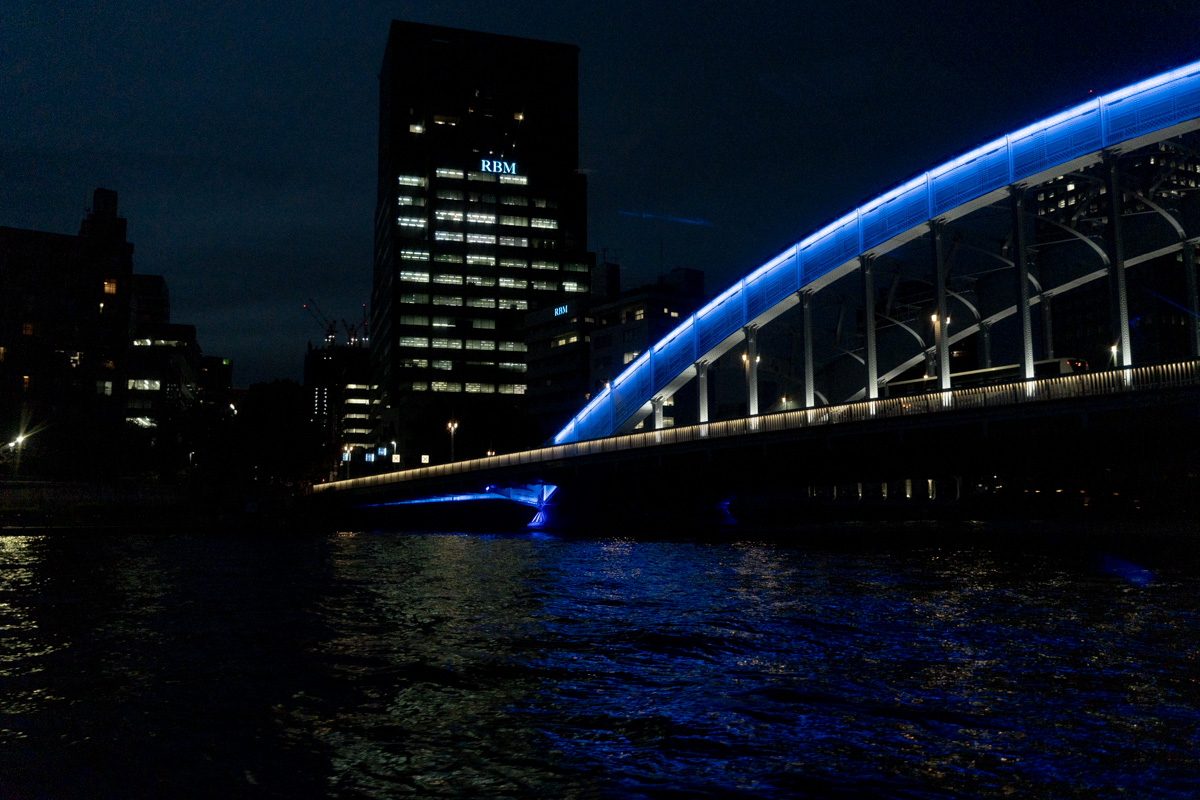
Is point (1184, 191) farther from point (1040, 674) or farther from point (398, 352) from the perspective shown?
point (398, 352)

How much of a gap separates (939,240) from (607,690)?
50586mm

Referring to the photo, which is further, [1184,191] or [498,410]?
[498,410]

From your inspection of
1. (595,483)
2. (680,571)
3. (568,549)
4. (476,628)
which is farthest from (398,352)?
(476,628)

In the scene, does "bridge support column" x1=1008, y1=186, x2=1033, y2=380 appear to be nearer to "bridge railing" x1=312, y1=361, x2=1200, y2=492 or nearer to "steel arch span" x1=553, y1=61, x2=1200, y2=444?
"steel arch span" x1=553, y1=61, x2=1200, y2=444

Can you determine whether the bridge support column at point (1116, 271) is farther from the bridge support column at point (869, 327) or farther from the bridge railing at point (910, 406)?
the bridge support column at point (869, 327)

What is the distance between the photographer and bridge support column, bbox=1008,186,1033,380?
48.8m

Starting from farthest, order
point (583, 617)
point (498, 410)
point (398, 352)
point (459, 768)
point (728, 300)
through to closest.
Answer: point (398, 352), point (498, 410), point (728, 300), point (583, 617), point (459, 768)

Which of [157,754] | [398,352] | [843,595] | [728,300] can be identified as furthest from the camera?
[398,352]

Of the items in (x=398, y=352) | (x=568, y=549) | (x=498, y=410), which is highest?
(x=398, y=352)

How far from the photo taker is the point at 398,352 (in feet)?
646

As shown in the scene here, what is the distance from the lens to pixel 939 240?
57.1 metres

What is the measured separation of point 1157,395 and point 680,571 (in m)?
21.3

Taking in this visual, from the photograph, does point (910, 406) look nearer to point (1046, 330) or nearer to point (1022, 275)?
point (1022, 275)

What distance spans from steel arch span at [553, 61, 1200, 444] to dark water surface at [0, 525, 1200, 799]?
1135 inches
